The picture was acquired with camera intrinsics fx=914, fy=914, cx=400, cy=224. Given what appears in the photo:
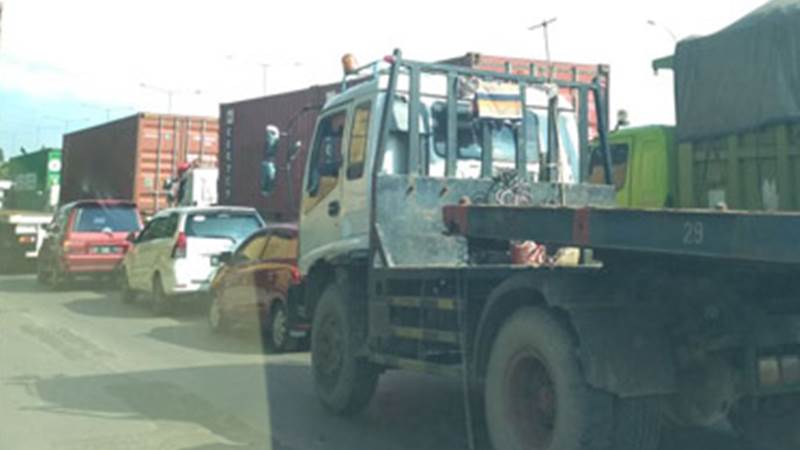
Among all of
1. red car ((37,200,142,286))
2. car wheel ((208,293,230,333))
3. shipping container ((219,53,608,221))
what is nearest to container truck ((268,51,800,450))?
car wheel ((208,293,230,333))

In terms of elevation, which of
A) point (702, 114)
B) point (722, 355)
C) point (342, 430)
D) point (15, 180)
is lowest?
point (342, 430)

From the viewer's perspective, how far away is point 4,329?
12.5 m

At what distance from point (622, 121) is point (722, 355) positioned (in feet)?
20.0

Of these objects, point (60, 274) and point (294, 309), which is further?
point (60, 274)

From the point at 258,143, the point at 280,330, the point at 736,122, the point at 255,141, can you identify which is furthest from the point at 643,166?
A: the point at 255,141

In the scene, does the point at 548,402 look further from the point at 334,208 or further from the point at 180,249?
the point at 180,249

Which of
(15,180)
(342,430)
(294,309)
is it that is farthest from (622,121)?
(15,180)

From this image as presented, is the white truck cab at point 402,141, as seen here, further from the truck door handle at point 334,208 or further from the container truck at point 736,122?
the container truck at point 736,122

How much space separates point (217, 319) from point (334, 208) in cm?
515

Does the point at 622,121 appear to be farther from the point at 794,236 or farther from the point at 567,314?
the point at 794,236

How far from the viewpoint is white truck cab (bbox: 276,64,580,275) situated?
7.03 m

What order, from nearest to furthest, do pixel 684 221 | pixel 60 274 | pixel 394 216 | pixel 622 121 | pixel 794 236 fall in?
pixel 794 236 → pixel 684 221 → pixel 394 216 → pixel 622 121 → pixel 60 274

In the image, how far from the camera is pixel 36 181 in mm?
34906

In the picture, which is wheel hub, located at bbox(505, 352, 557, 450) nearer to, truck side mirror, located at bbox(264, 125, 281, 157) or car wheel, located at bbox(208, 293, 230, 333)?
truck side mirror, located at bbox(264, 125, 281, 157)
